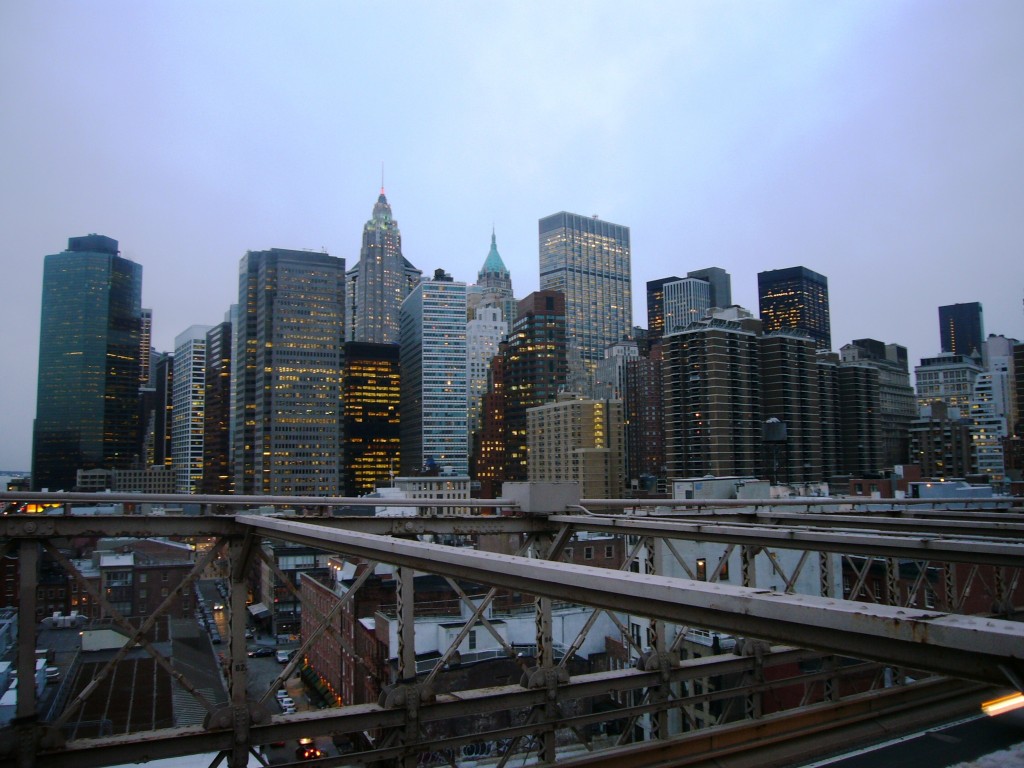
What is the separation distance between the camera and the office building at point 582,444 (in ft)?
540

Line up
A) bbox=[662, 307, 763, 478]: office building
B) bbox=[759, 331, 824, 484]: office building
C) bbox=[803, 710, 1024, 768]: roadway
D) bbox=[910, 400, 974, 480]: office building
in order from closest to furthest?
bbox=[803, 710, 1024, 768]: roadway
bbox=[662, 307, 763, 478]: office building
bbox=[759, 331, 824, 484]: office building
bbox=[910, 400, 974, 480]: office building

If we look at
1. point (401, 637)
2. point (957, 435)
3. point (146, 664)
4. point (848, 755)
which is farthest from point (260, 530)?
point (957, 435)

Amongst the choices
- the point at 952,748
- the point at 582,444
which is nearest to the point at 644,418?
the point at 582,444

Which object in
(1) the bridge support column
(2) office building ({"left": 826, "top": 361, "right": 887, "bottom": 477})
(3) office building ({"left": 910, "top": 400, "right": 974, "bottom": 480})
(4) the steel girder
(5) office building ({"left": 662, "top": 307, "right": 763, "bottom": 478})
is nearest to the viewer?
(4) the steel girder

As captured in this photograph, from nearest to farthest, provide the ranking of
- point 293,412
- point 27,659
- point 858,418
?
point 27,659, point 858,418, point 293,412

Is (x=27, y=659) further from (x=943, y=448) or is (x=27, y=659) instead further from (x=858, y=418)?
(x=943, y=448)

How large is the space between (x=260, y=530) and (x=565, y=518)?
4.87 meters

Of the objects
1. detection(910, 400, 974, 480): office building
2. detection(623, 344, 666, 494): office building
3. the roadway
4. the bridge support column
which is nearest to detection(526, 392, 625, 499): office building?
detection(623, 344, 666, 494): office building

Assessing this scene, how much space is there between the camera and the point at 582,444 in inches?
6658

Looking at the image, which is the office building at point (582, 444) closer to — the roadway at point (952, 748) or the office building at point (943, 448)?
the office building at point (943, 448)

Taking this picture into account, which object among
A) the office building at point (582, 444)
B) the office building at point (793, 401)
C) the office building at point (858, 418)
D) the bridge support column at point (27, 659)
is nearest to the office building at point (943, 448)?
the office building at point (858, 418)

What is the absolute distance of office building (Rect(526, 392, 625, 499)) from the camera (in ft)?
540

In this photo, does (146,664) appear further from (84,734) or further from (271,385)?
(271,385)

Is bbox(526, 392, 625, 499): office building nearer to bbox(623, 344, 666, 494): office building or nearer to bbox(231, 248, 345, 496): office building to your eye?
bbox(623, 344, 666, 494): office building
